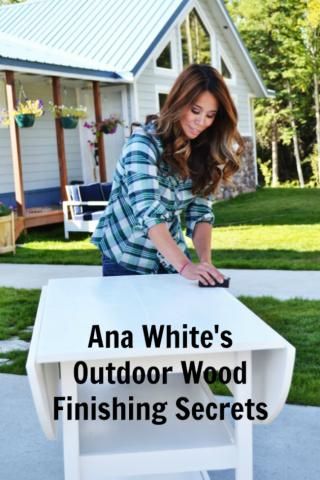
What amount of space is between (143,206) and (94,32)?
1310 cm

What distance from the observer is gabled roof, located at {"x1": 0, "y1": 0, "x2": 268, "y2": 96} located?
12.6m

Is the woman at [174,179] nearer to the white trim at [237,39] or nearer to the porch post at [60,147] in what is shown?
the porch post at [60,147]

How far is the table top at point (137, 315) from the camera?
6.35ft

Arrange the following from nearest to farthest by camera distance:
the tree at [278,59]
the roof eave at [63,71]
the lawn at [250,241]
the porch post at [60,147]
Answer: the lawn at [250,241] → the roof eave at [63,71] → the porch post at [60,147] → the tree at [278,59]

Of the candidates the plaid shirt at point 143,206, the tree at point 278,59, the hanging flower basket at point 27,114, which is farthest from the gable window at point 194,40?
the plaid shirt at point 143,206

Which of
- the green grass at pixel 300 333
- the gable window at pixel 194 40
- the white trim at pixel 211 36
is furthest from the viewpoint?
the white trim at pixel 211 36

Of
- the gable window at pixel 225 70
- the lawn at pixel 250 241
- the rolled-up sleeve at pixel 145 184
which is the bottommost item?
the lawn at pixel 250 241

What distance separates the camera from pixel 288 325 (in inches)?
196

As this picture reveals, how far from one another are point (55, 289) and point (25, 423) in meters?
0.88

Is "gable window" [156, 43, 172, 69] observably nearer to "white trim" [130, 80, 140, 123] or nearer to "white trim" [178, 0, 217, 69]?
"white trim" [178, 0, 217, 69]

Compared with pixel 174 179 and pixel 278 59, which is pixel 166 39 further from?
pixel 174 179

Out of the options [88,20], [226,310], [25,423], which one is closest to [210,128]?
[226,310]

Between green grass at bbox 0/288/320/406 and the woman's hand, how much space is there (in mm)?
1170

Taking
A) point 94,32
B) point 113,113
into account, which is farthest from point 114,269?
point 94,32
